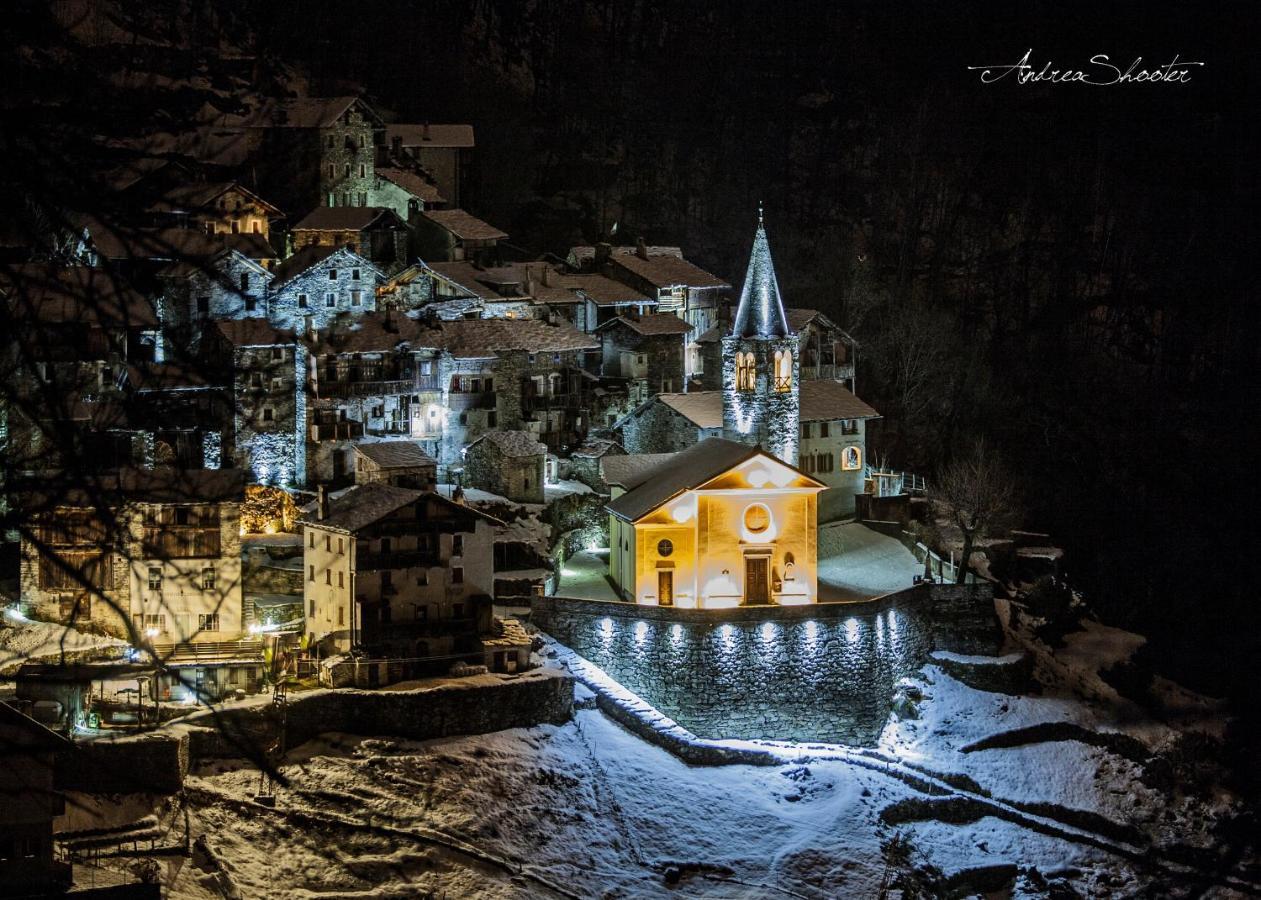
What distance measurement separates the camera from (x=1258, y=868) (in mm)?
39188

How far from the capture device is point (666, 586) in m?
41.2

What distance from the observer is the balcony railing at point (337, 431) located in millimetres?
46656

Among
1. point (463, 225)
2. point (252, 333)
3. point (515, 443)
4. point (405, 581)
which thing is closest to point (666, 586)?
point (405, 581)

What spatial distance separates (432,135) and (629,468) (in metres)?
22.2

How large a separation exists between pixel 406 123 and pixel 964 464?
29182mm

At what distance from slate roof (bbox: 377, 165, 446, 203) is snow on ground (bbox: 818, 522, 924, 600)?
20.7 meters

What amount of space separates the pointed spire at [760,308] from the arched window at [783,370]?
1.88ft

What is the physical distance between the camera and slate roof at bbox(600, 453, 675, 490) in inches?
1805

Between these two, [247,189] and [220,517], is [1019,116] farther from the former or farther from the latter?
[220,517]

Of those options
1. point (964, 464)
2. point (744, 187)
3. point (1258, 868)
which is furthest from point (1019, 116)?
point (1258, 868)

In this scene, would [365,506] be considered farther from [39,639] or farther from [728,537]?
[728,537]

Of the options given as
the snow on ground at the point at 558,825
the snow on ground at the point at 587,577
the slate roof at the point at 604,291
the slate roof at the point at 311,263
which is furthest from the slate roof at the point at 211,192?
the snow on ground at the point at 558,825

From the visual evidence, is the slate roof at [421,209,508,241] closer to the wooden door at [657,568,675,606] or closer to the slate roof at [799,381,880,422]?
the slate roof at [799,381,880,422]

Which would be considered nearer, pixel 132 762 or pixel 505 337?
pixel 132 762
